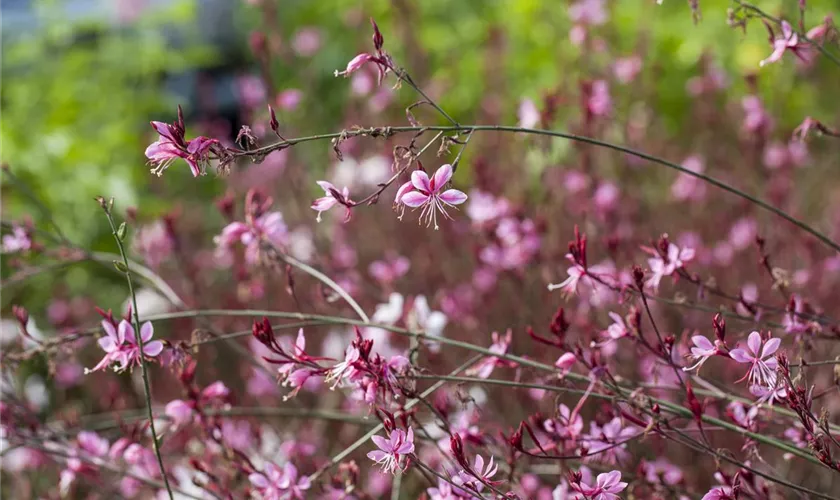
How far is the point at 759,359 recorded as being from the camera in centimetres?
139

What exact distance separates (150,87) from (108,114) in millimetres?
329

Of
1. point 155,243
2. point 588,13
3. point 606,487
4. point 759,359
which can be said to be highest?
point 588,13

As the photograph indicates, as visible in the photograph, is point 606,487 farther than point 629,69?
No

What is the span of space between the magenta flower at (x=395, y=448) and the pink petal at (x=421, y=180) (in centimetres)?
39

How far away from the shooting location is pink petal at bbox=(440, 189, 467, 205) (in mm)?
1421

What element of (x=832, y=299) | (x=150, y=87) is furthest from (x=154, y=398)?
(x=832, y=299)

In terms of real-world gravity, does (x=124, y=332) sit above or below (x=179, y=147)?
below

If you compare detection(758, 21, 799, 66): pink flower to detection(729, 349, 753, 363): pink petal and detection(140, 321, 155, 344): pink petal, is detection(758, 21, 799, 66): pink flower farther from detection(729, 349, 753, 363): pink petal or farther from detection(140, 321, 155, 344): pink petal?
detection(140, 321, 155, 344): pink petal

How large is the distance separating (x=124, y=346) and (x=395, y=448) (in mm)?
561

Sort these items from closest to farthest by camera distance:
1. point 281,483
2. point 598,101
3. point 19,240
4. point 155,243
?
point 281,483, point 19,240, point 598,101, point 155,243

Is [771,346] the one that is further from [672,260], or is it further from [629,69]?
[629,69]

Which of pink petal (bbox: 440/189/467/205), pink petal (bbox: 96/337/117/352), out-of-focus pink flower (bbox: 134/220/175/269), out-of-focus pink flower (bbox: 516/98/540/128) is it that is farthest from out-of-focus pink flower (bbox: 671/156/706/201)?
pink petal (bbox: 96/337/117/352)

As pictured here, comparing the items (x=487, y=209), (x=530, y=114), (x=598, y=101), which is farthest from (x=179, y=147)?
(x=530, y=114)

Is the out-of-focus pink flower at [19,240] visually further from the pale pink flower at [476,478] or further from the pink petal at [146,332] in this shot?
the pale pink flower at [476,478]
